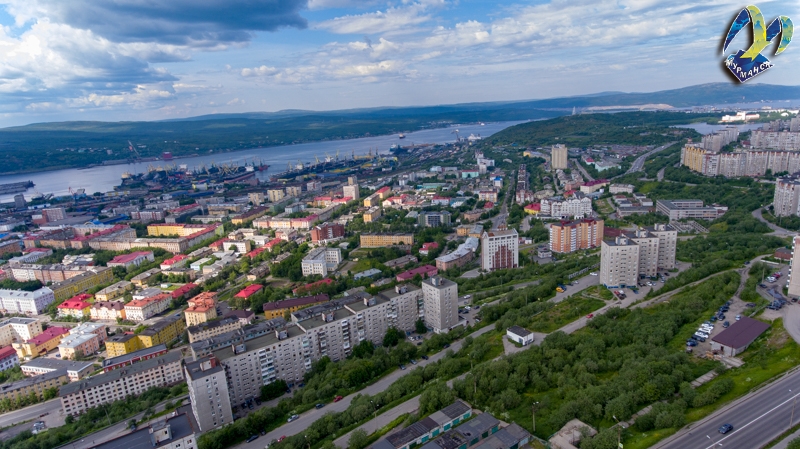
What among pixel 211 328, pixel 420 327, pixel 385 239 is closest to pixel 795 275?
pixel 420 327

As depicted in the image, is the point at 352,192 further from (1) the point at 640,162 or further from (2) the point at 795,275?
(2) the point at 795,275

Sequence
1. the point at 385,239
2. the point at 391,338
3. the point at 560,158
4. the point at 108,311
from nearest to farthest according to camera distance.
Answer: the point at 391,338 → the point at 108,311 → the point at 385,239 → the point at 560,158

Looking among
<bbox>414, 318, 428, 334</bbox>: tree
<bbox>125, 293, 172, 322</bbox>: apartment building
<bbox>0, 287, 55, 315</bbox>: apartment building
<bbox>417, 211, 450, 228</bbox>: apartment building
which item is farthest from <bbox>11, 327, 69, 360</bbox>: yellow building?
<bbox>417, 211, 450, 228</bbox>: apartment building

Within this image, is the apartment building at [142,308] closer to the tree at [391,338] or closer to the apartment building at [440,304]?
the tree at [391,338]

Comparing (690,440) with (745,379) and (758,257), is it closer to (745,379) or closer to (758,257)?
(745,379)

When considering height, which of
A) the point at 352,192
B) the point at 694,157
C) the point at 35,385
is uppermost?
the point at 694,157

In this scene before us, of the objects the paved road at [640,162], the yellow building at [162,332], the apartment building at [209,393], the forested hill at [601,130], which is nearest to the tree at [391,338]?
the apartment building at [209,393]

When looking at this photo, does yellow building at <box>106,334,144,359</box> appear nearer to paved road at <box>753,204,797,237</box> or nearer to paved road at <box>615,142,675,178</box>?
paved road at <box>753,204,797,237</box>

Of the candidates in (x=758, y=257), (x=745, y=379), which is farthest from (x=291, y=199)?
(x=745, y=379)

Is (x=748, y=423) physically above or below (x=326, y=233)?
above
